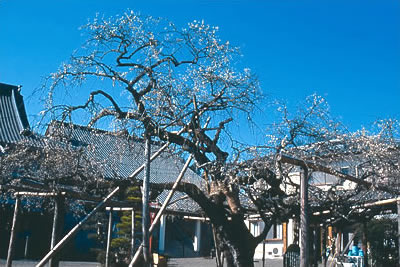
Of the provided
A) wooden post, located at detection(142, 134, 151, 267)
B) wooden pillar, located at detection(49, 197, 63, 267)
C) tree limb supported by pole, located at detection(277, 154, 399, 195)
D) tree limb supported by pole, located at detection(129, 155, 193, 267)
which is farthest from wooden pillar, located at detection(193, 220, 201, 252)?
wooden post, located at detection(142, 134, 151, 267)

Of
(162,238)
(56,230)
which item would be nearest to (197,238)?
(162,238)

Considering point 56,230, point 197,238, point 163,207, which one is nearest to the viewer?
point 163,207

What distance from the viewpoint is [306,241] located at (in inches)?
270

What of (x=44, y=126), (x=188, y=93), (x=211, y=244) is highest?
(x=188, y=93)

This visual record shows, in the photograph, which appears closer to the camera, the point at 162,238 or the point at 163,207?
the point at 163,207

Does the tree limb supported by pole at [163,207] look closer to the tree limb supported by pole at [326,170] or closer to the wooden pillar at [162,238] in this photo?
the tree limb supported by pole at [326,170]

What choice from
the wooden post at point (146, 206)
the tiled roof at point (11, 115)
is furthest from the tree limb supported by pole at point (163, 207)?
the tiled roof at point (11, 115)

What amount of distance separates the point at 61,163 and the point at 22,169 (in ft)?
4.42

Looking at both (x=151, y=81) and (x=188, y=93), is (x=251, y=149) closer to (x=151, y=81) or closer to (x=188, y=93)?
(x=188, y=93)

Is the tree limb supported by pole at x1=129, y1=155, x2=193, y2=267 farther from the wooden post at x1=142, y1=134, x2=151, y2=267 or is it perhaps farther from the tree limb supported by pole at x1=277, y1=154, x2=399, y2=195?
the tree limb supported by pole at x1=277, y1=154, x2=399, y2=195

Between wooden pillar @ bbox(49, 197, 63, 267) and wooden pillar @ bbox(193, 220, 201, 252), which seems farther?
wooden pillar @ bbox(193, 220, 201, 252)

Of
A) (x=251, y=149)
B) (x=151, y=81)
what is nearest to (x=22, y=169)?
(x=151, y=81)

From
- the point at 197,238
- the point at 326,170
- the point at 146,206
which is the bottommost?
the point at 197,238

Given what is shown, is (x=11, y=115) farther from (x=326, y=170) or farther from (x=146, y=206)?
(x=326, y=170)
